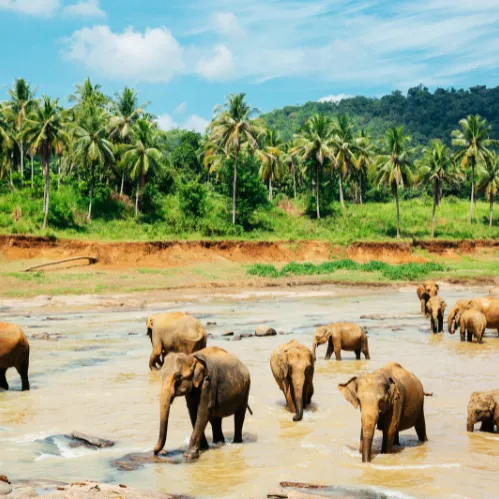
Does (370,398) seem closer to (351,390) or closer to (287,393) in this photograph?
(351,390)

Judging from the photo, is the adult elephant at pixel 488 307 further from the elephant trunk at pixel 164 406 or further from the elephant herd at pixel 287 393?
the elephant trunk at pixel 164 406

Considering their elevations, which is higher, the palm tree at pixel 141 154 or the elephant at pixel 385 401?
the palm tree at pixel 141 154

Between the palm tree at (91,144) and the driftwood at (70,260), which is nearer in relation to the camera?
the driftwood at (70,260)

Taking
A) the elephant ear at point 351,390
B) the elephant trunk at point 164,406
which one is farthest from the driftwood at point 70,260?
the elephant ear at point 351,390

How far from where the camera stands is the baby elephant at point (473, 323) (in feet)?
70.4

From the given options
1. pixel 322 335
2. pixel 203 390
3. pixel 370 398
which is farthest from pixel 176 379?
pixel 322 335

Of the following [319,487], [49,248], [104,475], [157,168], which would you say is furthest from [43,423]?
[157,168]

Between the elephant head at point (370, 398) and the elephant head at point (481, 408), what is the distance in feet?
6.90

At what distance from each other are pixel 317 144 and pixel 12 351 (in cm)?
5373

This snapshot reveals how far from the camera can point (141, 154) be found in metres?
58.0

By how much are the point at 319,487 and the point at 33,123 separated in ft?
155

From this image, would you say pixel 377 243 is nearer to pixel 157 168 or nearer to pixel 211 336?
pixel 157 168

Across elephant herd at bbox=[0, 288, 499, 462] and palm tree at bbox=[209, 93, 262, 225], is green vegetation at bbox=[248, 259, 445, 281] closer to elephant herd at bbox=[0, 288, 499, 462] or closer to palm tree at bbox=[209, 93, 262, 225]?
palm tree at bbox=[209, 93, 262, 225]

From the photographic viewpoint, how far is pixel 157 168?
5953 centimetres
